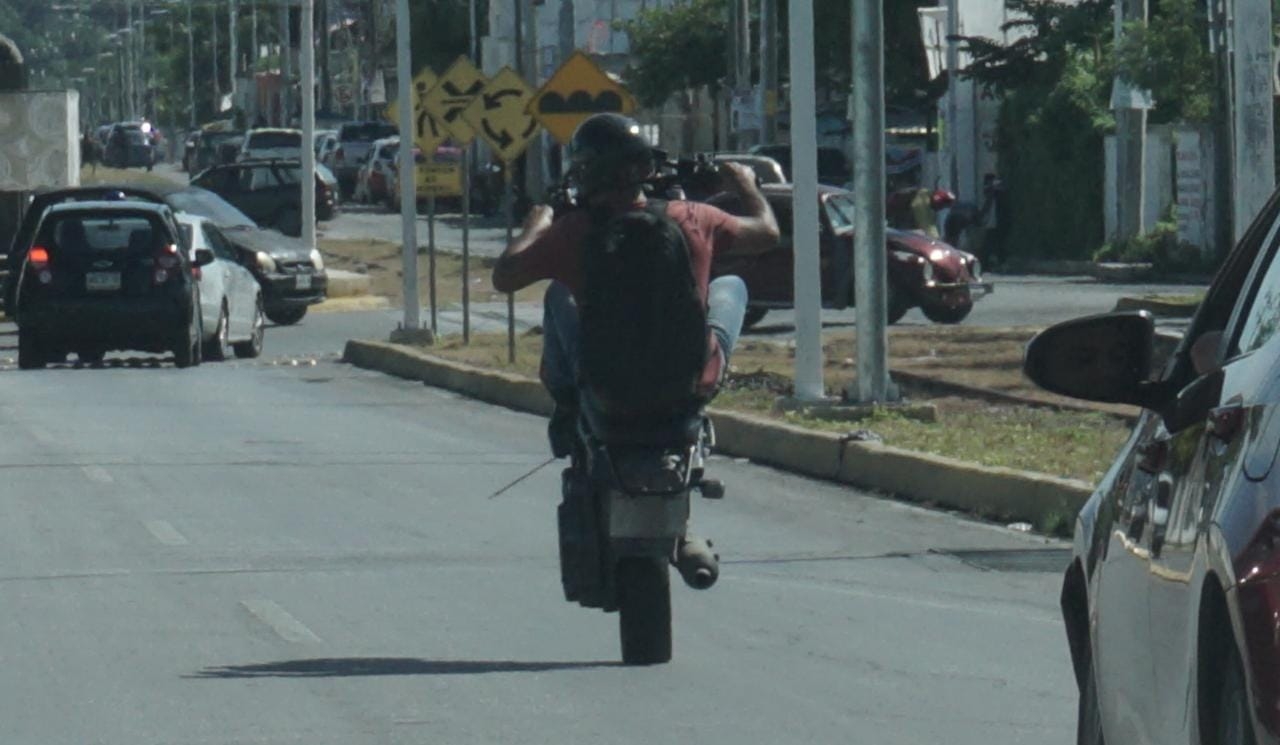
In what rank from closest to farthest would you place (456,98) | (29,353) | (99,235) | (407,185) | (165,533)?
(165,533)
(456,98)
(99,235)
(29,353)
(407,185)

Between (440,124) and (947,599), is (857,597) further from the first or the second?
(440,124)

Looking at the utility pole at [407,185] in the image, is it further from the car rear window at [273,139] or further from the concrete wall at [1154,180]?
the car rear window at [273,139]

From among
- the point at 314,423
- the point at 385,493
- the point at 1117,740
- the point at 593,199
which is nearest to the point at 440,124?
the point at 314,423

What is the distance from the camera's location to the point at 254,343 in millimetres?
31250

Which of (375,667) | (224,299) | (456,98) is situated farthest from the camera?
(224,299)

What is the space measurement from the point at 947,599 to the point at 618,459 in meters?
2.61

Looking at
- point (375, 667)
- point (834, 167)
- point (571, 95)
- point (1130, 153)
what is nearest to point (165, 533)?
point (375, 667)

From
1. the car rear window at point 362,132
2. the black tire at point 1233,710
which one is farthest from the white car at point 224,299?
the car rear window at point 362,132

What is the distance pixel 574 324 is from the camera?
893 centimetres

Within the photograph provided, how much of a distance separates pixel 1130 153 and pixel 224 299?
16.4m

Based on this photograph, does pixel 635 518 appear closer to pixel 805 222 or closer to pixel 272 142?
pixel 805 222

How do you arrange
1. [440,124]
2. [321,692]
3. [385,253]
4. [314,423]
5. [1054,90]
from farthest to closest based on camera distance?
1. [385,253]
2. [1054,90]
3. [440,124]
4. [314,423]
5. [321,692]

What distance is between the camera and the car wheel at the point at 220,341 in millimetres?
29922

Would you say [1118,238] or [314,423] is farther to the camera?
[1118,238]
